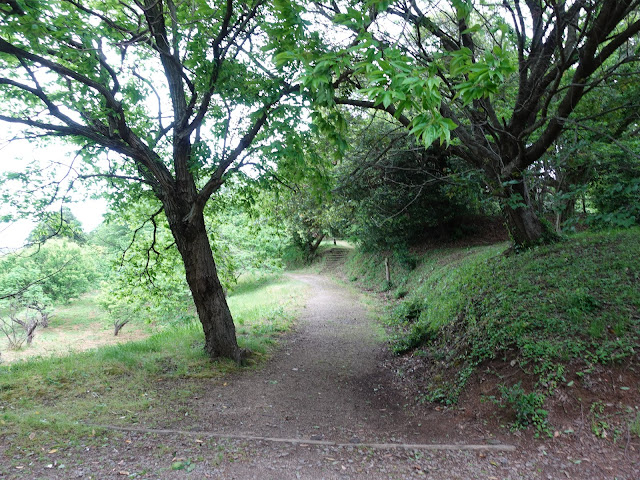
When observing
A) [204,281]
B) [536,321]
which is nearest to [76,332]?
[204,281]

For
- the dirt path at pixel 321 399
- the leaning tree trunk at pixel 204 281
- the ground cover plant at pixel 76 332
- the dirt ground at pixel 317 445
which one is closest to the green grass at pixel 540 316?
the dirt ground at pixel 317 445

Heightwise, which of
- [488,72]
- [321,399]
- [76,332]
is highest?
[488,72]

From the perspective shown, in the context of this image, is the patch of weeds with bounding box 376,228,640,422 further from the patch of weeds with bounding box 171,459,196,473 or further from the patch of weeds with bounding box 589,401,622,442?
the patch of weeds with bounding box 171,459,196,473

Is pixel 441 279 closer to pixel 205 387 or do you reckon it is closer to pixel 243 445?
pixel 205 387

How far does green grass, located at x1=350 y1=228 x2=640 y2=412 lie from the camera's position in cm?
444

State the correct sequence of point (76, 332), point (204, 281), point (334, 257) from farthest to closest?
1. point (334, 257)
2. point (76, 332)
3. point (204, 281)

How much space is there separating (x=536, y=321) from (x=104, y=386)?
252 inches

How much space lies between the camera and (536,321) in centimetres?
531

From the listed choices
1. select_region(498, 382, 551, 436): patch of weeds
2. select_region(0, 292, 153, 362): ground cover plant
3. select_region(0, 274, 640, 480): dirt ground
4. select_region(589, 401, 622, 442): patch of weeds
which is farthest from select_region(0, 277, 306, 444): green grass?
select_region(0, 292, 153, 362): ground cover plant

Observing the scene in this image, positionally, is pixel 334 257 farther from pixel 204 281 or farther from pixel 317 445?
pixel 317 445

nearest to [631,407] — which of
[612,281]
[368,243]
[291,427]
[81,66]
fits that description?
[612,281]

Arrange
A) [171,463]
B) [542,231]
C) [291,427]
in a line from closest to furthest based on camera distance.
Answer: [171,463], [291,427], [542,231]

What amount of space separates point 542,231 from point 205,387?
828 cm

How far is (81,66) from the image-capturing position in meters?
4.76
